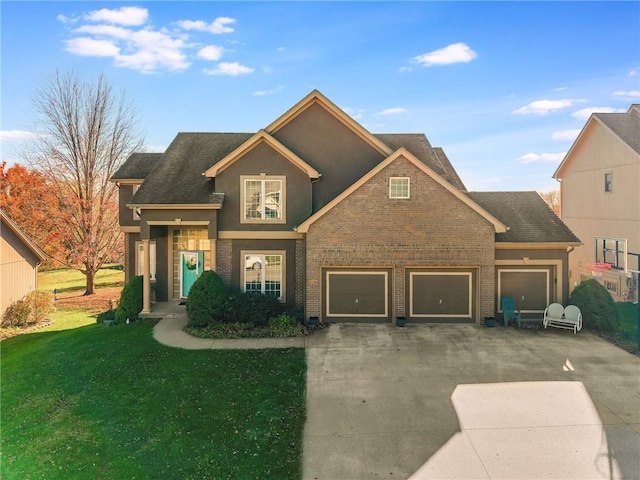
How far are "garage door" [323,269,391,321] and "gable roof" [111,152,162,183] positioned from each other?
11.2m

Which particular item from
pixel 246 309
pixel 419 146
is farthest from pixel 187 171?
pixel 419 146

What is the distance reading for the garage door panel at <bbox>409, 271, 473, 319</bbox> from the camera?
48.4 feet

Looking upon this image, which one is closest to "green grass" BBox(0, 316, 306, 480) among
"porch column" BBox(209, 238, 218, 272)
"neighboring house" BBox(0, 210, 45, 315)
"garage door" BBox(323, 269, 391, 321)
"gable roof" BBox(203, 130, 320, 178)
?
"garage door" BBox(323, 269, 391, 321)

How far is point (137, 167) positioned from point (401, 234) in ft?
46.0

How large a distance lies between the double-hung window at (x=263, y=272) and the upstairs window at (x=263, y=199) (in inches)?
59.8

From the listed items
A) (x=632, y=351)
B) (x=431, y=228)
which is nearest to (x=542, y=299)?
(x=632, y=351)

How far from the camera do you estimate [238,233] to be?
15.9 meters

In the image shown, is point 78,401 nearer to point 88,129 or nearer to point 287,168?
point 287,168

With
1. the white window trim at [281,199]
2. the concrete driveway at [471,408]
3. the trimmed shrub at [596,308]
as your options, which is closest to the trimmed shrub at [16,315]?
the white window trim at [281,199]

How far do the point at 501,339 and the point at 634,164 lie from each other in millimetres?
13817

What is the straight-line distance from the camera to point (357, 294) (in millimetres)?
14828

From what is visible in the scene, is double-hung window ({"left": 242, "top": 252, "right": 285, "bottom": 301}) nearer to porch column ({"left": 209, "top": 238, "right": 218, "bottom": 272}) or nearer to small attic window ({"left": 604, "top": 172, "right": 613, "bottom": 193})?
porch column ({"left": 209, "top": 238, "right": 218, "bottom": 272})

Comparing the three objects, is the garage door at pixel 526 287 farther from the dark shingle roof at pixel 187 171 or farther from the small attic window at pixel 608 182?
the dark shingle roof at pixel 187 171

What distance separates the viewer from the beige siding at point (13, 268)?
17453 millimetres
